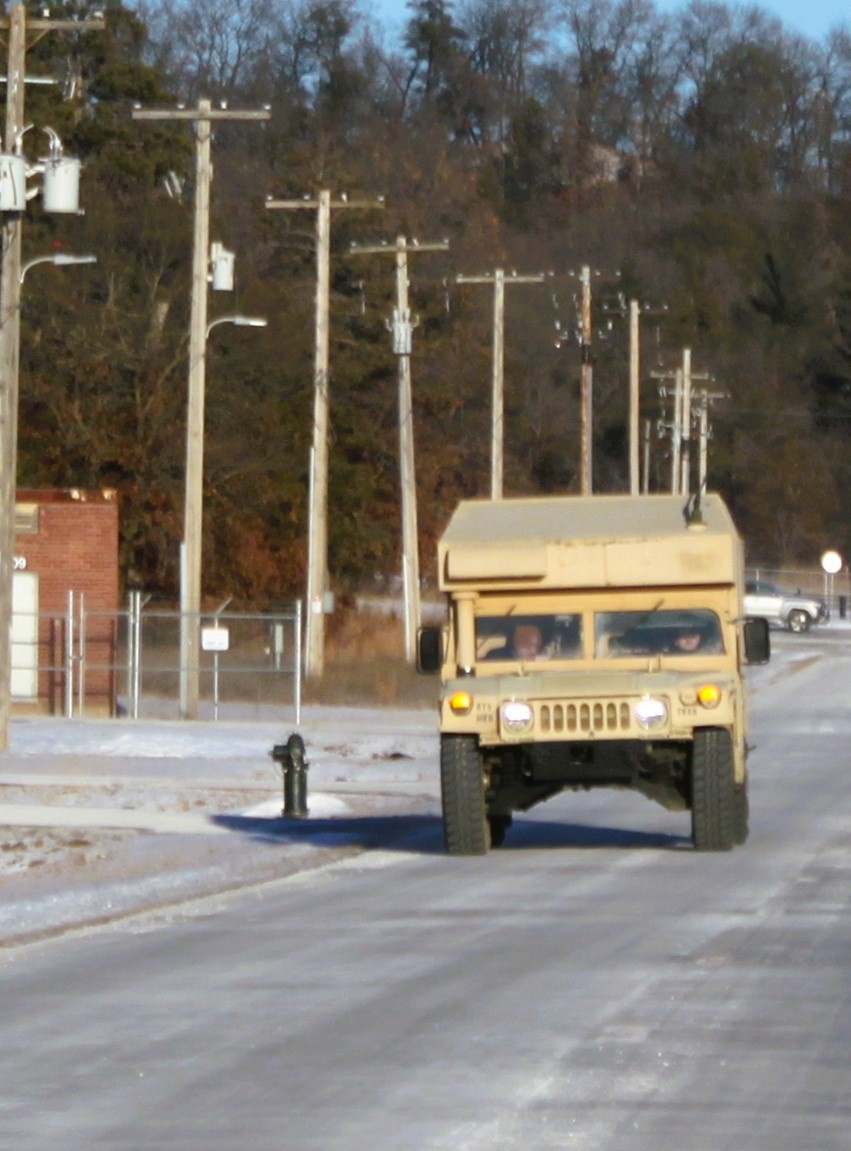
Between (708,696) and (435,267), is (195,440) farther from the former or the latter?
(435,267)

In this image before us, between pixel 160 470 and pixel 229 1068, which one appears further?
pixel 160 470

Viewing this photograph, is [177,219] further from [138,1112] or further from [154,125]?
[138,1112]

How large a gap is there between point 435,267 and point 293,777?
222 ft

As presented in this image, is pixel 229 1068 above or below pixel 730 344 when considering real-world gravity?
below

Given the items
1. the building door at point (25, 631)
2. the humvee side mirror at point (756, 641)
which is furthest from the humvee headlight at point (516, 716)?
the building door at point (25, 631)

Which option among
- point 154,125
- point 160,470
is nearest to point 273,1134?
point 160,470

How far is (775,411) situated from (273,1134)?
106 meters

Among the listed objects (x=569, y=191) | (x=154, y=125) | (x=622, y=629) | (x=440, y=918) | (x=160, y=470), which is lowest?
(x=440, y=918)

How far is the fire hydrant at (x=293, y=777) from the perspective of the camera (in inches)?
842

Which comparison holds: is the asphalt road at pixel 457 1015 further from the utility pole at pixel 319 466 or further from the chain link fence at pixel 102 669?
the utility pole at pixel 319 466

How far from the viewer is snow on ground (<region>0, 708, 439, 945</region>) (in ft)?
52.0

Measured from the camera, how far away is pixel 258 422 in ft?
202

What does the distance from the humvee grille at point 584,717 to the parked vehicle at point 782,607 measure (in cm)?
5976

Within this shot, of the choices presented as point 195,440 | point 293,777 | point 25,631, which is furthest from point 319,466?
point 293,777
